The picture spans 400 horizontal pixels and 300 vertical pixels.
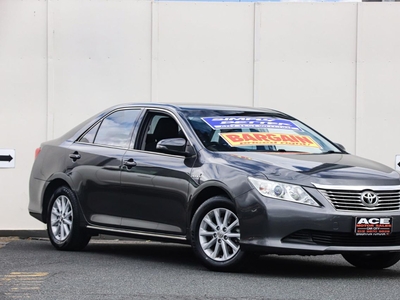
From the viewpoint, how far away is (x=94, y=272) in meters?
8.27

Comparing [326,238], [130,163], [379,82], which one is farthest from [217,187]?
[379,82]

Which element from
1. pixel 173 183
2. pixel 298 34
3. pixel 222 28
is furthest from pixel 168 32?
pixel 173 183

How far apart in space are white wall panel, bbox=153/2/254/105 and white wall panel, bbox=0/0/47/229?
5.71 feet

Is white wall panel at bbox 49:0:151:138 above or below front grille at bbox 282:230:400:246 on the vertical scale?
above

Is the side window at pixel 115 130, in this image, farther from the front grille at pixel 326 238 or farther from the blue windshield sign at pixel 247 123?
the front grille at pixel 326 238

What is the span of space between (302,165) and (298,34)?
19.0ft

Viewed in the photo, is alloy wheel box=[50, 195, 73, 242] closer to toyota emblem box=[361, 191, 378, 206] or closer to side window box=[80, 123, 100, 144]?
side window box=[80, 123, 100, 144]

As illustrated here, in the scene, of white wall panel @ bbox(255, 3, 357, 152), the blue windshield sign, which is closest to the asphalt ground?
the blue windshield sign

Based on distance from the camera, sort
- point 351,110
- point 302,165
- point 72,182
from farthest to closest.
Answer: point 351,110
point 72,182
point 302,165

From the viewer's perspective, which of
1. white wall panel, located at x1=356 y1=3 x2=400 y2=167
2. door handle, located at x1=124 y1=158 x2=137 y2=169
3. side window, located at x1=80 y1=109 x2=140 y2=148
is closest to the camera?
door handle, located at x1=124 y1=158 x2=137 y2=169

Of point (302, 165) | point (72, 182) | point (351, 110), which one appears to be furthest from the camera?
point (351, 110)

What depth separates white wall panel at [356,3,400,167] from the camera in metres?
13.6

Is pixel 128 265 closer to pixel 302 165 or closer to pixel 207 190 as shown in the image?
pixel 207 190

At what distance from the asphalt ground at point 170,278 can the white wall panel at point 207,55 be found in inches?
146
